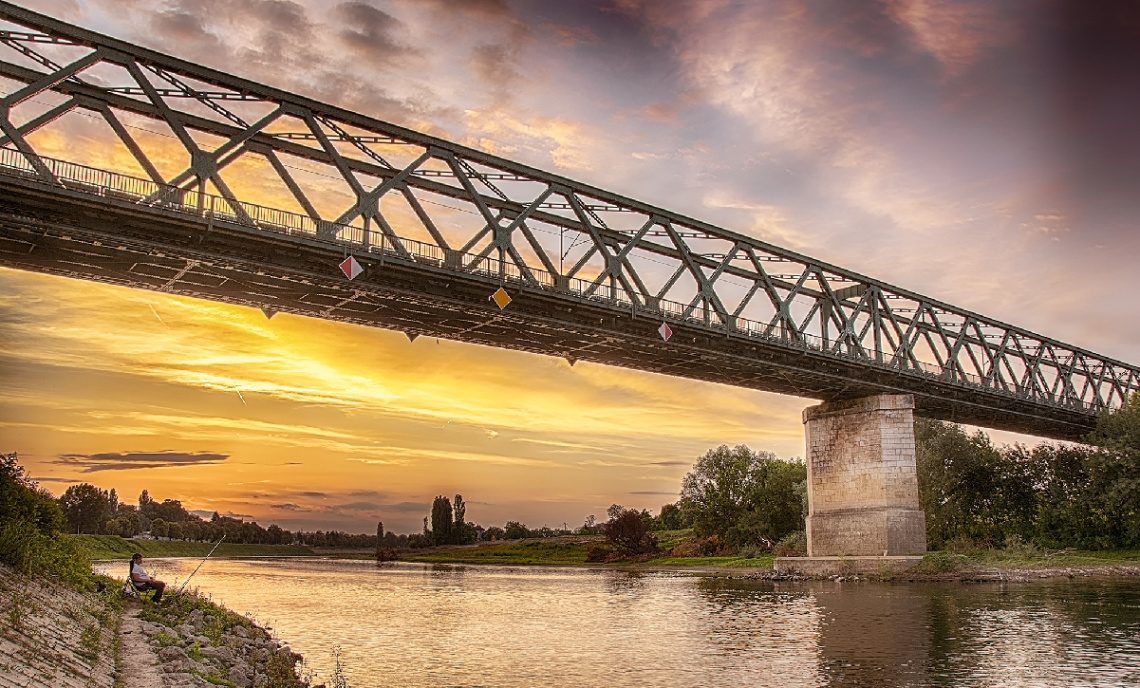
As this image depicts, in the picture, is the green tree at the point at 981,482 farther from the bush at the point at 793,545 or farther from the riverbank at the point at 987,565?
the bush at the point at 793,545

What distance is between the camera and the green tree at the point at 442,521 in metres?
157

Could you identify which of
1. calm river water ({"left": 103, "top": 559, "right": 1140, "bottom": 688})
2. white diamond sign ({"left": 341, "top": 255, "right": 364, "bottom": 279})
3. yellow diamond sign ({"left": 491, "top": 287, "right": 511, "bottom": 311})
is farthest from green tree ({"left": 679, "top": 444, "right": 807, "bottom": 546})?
white diamond sign ({"left": 341, "top": 255, "right": 364, "bottom": 279})

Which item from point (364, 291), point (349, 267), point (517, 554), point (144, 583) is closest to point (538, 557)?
point (517, 554)

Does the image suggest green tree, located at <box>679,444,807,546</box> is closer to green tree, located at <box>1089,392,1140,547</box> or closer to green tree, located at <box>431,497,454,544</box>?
green tree, located at <box>1089,392,1140,547</box>

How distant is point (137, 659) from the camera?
17.0 m

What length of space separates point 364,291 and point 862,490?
130 feet

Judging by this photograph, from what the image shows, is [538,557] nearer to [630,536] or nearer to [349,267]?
[630,536]

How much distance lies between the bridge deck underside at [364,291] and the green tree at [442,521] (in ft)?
338

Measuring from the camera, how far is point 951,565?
2178 inches

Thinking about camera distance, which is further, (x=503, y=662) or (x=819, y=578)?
(x=819, y=578)

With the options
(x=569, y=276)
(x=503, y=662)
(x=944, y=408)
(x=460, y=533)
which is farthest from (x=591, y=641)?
(x=460, y=533)

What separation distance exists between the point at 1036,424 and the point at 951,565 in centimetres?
3702

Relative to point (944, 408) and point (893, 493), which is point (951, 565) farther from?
point (944, 408)

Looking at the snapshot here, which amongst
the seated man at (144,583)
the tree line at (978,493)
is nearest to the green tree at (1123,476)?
the tree line at (978,493)
